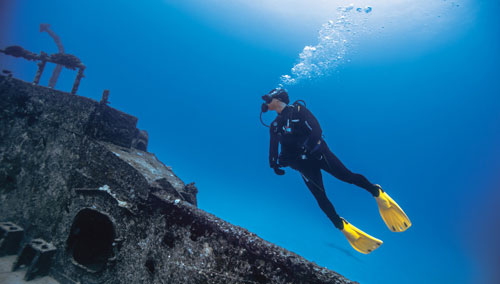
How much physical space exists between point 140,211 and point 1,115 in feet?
18.4

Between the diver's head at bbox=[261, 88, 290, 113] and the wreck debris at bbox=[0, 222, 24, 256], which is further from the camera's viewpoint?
the diver's head at bbox=[261, 88, 290, 113]

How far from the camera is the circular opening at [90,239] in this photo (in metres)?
3.70

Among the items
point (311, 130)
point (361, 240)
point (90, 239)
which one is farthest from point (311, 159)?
point (90, 239)

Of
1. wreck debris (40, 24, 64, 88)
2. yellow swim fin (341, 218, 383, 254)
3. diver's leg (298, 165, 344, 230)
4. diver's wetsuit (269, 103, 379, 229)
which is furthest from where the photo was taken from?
wreck debris (40, 24, 64, 88)

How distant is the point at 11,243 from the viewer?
14.3 feet

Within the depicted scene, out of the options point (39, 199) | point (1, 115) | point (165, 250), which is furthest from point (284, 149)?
point (1, 115)

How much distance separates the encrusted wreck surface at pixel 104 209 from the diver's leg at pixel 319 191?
2.05 metres

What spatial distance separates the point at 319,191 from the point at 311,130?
1.32 m

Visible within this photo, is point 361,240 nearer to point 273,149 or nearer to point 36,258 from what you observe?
point 273,149

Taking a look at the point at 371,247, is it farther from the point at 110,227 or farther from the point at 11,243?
the point at 11,243

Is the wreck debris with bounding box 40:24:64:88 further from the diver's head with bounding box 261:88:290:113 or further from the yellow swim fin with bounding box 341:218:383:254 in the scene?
the yellow swim fin with bounding box 341:218:383:254

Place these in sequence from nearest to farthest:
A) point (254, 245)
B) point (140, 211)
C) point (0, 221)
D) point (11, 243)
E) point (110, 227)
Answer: point (254, 245) < point (140, 211) < point (110, 227) < point (11, 243) < point (0, 221)

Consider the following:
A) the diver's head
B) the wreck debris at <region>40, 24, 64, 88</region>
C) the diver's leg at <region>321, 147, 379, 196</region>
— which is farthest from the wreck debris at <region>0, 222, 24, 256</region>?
the wreck debris at <region>40, 24, 64, 88</region>

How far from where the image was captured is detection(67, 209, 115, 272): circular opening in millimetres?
3701
